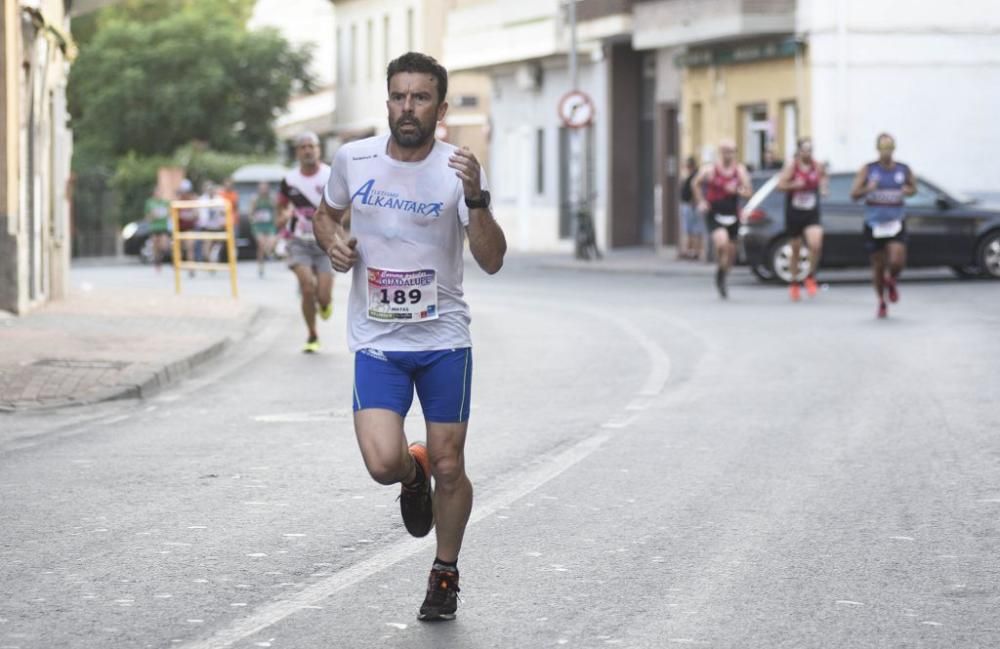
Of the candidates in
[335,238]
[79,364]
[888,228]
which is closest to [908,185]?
[888,228]

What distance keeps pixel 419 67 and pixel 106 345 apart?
1243 cm

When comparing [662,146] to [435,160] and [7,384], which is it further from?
[435,160]

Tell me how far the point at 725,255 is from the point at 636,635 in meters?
20.5

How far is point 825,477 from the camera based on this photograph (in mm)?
10406

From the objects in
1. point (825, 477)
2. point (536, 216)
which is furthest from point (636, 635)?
point (536, 216)

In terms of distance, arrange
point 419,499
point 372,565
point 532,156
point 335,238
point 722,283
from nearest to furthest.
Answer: point 335,238 < point 419,499 < point 372,565 < point 722,283 < point 532,156

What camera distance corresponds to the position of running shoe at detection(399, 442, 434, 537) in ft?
24.3

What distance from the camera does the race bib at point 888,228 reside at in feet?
74.3

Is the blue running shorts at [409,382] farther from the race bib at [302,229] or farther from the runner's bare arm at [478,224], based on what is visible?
the race bib at [302,229]

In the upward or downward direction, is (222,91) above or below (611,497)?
above

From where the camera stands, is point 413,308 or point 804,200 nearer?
point 413,308

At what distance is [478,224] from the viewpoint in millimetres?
6984

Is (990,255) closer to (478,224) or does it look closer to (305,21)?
(478,224)

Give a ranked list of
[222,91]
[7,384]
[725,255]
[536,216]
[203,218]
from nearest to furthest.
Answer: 1. [7,384]
2. [725,255]
3. [203,218]
4. [536,216]
5. [222,91]
